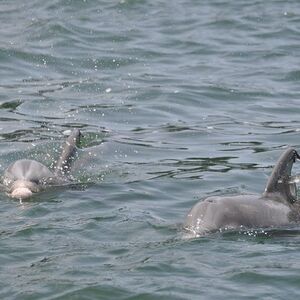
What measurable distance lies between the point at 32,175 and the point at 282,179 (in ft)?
9.96

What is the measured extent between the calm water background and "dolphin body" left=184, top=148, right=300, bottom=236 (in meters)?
0.15

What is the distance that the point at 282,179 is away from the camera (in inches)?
419

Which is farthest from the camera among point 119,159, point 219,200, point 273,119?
point 273,119

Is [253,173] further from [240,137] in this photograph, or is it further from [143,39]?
[143,39]

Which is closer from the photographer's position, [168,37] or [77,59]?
[77,59]

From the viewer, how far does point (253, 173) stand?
514 inches

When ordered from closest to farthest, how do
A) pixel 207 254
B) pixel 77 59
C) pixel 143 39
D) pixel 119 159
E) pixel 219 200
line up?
pixel 207 254
pixel 219 200
pixel 119 159
pixel 77 59
pixel 143 39

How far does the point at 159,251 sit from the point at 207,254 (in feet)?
1.49

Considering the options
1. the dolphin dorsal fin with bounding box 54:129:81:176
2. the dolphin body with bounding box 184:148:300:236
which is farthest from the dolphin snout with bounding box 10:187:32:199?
the dolphin body with bounding box 184:148:300:236

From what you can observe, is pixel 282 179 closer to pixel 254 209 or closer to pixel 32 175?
pixel 254 209

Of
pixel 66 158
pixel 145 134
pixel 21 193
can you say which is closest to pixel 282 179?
pixel 21 193

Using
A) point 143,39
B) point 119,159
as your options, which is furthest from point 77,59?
point 119,159

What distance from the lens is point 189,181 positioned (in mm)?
12750

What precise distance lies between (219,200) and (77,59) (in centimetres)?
1040
